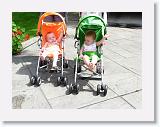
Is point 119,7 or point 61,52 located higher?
point 119,7

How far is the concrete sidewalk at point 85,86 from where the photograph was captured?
18.0 feet

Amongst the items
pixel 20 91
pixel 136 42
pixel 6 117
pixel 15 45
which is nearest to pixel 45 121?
pixel 6 117

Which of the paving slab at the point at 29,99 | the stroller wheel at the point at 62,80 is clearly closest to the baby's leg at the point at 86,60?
the stroller wheel at the point at 62,80

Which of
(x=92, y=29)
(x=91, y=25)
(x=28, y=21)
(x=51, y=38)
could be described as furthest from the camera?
(x=28, y=21)

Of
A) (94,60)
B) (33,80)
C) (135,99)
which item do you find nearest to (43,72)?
(33,80)

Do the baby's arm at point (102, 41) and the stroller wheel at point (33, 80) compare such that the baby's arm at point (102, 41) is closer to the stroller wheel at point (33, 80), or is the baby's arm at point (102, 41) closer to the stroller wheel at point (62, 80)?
the stroller wheel at point (62, 80)

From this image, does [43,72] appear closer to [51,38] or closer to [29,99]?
[51,38]

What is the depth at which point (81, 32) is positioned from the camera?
20.4 ft

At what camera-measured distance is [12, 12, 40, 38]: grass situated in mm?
12109

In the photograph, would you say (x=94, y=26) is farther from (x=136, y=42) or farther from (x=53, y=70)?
(x=136, y=42)

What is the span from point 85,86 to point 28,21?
8924 mm

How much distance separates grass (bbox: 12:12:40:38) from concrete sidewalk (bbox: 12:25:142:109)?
350 cm

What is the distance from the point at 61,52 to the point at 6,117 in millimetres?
2022

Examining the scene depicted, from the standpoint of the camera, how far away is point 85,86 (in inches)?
243
